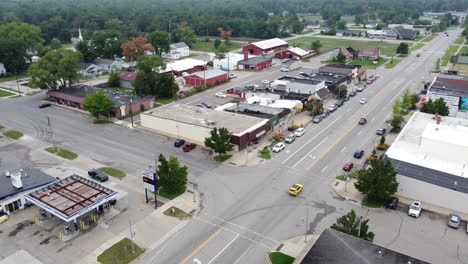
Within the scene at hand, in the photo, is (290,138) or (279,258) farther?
(290,138)

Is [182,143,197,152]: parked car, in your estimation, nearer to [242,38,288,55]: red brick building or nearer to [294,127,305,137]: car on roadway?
[294,127,305,137]: car on roadway

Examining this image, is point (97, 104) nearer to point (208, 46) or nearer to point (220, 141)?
point (220, 141)

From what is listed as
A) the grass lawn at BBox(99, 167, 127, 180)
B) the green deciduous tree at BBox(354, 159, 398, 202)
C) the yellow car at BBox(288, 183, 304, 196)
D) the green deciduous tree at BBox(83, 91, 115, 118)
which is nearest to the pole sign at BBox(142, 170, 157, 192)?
the grass lawn at BBox(99, 167, 127, 180)

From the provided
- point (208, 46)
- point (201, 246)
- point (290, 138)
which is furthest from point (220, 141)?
point (208, 46)

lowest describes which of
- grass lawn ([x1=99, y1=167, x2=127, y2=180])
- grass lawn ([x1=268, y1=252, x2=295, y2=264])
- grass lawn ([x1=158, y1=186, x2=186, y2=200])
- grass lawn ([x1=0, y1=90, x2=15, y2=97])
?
grass lawn ([x1=268, y1=252, x2=295, y2=264])

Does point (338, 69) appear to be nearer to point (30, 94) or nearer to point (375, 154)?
point (375, 154)

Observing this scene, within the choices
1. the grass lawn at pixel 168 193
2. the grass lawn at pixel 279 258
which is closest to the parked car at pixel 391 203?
the grass lawn at pixel 279 258
